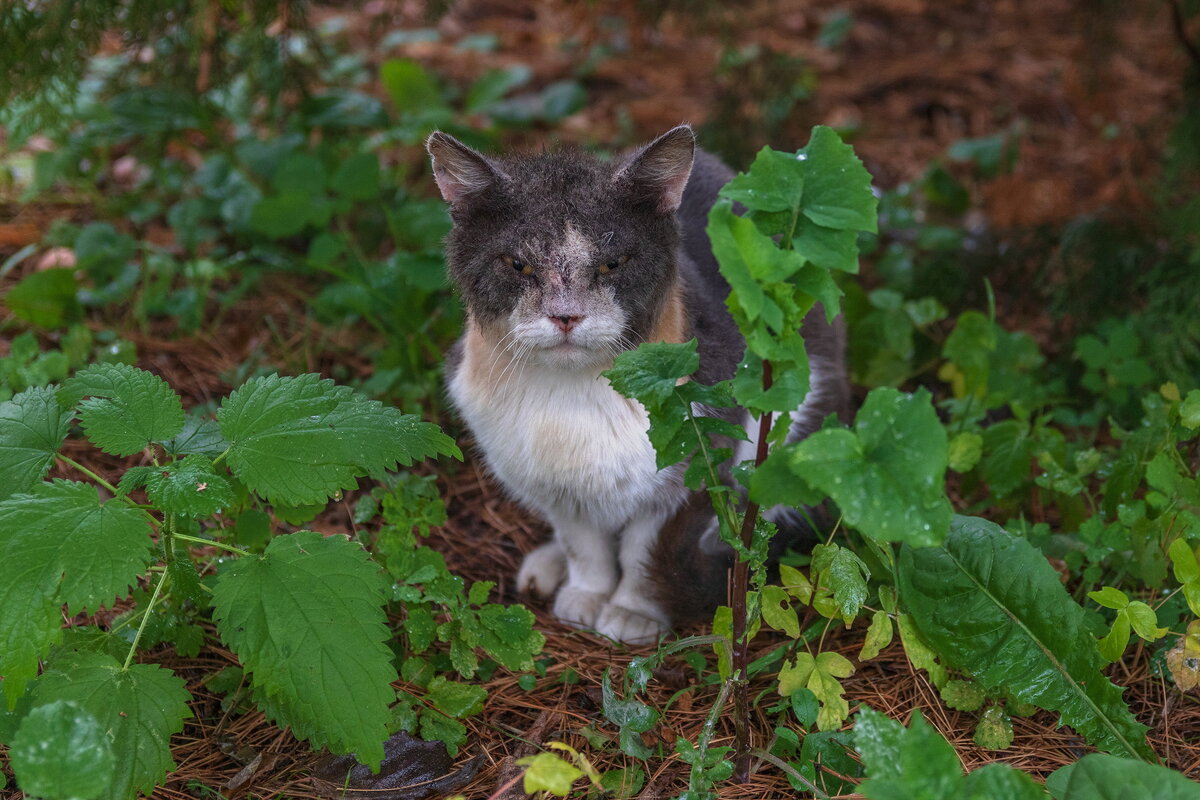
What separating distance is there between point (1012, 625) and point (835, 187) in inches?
42.7

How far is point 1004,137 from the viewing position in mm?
5172

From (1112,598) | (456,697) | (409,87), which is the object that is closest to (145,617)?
(456,697)

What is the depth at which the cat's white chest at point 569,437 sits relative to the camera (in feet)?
9.04

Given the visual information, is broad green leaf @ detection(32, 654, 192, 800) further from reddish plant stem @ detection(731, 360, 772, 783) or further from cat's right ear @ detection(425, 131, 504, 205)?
cat's right ear @ detection(425, 131, 504, 205)

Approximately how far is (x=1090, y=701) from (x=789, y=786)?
66 centimetres

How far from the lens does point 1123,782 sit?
184 centimetres

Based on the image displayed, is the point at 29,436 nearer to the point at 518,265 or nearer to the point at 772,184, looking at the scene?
the point at 518,265

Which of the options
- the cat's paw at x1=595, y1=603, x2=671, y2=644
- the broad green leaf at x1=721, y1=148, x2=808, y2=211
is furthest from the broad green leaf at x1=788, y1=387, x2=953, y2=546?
Result: the cat's paw at x1=595, y1=603, x2=671, y2=644

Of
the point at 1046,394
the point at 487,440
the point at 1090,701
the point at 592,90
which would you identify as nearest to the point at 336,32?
the point at 592,90

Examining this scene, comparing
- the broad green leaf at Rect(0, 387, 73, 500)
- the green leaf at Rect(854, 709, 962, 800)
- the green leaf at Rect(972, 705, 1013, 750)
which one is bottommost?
the green leaf at Rect(972, 705, 1013, 750)

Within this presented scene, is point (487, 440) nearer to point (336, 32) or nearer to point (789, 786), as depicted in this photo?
point (789, 786)

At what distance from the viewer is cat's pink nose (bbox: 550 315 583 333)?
2451mm

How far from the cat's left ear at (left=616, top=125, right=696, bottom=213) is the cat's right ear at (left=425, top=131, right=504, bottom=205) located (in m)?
0.32

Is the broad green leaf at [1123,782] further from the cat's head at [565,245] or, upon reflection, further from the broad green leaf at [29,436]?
the broad green leaf at [29,436]
